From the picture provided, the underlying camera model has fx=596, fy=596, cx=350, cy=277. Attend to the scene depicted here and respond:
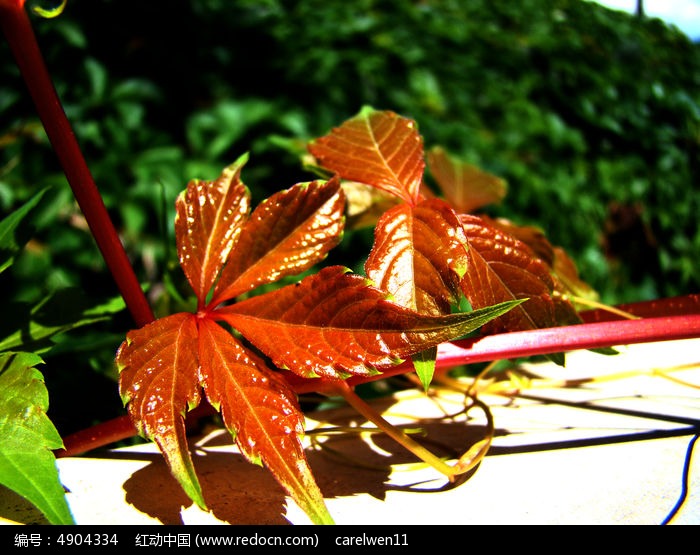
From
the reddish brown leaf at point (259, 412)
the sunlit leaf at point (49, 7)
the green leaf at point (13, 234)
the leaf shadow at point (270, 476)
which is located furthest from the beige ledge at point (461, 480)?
the sunlit leaf at point (49, 7)

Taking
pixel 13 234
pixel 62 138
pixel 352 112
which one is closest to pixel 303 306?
pixel 62 138

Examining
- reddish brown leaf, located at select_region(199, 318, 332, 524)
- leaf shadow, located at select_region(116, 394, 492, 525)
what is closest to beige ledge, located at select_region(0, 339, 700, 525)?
leaf shadow, located at select_region(116, 394, 492, 525)

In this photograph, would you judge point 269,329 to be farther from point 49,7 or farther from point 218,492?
point 49,7

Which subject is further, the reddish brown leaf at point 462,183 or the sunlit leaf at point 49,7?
the reddish brown leaf at point 462,183

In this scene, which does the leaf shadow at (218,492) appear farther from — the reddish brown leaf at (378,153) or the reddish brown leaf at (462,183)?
the reddish brown leaf at (462,183)

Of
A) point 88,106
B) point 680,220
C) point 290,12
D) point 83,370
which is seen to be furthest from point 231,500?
point 680,220

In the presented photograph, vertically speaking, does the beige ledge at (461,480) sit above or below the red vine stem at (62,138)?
below

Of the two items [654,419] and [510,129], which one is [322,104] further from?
[654,419]
